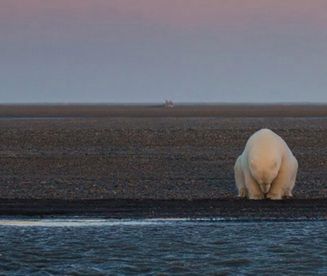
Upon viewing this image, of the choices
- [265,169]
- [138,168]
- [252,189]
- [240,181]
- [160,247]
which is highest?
[265,169]

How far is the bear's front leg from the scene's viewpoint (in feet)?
77.2

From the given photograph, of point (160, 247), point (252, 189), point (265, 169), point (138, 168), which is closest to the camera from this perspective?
point (160, 247)

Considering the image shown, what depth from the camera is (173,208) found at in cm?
2216

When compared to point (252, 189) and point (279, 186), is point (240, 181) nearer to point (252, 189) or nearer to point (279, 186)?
point (252, 189)

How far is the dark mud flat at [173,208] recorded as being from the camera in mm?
21031

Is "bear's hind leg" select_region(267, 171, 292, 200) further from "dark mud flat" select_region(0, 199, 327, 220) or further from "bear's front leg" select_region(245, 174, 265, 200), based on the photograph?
"dark mud flat" select_region(0, 199, 327, 220)

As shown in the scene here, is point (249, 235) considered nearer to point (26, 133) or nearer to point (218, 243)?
point (218, 243)

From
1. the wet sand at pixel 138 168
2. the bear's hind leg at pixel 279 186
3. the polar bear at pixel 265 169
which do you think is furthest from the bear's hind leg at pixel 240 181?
the bear's hind leg at pixel 279 186

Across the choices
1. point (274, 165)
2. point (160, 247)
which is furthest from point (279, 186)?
point (160, 247)

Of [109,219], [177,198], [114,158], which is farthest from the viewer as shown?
[114,158]

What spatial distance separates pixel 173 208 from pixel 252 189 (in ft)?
7.72

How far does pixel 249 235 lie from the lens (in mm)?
18297

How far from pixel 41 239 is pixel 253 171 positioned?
6653mm

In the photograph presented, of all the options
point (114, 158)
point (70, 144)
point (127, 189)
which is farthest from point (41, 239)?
point (70, 144)
